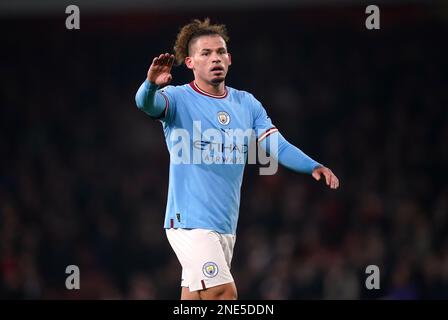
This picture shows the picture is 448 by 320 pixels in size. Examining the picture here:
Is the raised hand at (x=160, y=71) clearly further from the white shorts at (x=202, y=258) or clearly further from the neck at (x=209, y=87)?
the white shorts at (x=202, y=258)

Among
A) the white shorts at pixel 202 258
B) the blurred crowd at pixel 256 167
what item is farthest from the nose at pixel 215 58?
A: the blurred crowd at pixel 256 167

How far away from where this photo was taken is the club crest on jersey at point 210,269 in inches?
224

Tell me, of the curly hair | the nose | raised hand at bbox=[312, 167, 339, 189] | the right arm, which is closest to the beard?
the nose

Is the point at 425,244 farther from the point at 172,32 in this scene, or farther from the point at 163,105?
the point at 163,105

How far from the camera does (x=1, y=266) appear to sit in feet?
38.1

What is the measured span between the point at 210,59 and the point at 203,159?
657mm

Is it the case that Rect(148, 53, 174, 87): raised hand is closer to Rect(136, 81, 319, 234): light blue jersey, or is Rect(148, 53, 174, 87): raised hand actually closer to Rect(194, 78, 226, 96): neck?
Rect(136, 81, 319, 234): light blue jersey

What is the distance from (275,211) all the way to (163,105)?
6695 mm

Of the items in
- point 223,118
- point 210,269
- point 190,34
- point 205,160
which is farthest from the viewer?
point 190,34

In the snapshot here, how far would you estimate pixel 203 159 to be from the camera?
19.3 ft

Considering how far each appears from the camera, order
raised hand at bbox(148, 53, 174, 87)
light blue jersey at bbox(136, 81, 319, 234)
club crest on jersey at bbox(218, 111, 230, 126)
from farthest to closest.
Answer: club crest on jersey at bbox(218, 111, 230, 126) < light blue jersey at bbox(136, 81, 319, 234) < raised hand at bbox(148, 53, 174, 87)

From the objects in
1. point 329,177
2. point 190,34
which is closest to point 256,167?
point 190,34

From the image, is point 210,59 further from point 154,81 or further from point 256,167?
point 256,167

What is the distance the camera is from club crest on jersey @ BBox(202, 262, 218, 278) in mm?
5699
